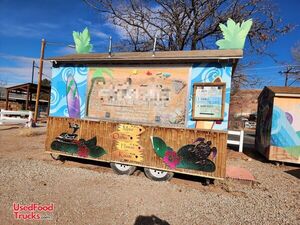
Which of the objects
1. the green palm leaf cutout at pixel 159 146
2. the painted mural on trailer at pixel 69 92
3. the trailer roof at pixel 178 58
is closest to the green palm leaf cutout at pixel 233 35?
the trailer roof at pixel 178 58

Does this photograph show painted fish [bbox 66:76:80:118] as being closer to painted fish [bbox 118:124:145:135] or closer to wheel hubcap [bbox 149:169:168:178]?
→ painted fish [bbox 118:124:145:135]

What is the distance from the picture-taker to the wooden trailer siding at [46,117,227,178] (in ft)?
18.7

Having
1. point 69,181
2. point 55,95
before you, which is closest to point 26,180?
point 69,181

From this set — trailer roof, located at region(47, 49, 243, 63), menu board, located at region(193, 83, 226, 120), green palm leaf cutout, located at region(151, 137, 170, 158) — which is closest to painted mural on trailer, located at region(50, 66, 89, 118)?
trailer roof, located at region(47, 49, 243, 63)

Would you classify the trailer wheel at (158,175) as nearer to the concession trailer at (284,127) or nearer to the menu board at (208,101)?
the menu board at (208,101)

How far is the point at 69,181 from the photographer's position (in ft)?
18.4

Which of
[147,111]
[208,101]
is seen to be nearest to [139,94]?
[147,111]

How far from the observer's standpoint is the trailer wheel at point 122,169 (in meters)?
6.44

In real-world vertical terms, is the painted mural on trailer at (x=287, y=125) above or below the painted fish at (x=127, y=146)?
above

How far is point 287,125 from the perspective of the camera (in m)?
9.46

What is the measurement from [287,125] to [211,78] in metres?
5.33

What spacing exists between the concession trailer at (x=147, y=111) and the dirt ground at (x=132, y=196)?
0.48 m

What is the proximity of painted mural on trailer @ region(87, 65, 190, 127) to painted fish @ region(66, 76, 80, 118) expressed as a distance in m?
0.36

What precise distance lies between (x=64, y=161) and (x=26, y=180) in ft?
6.60
